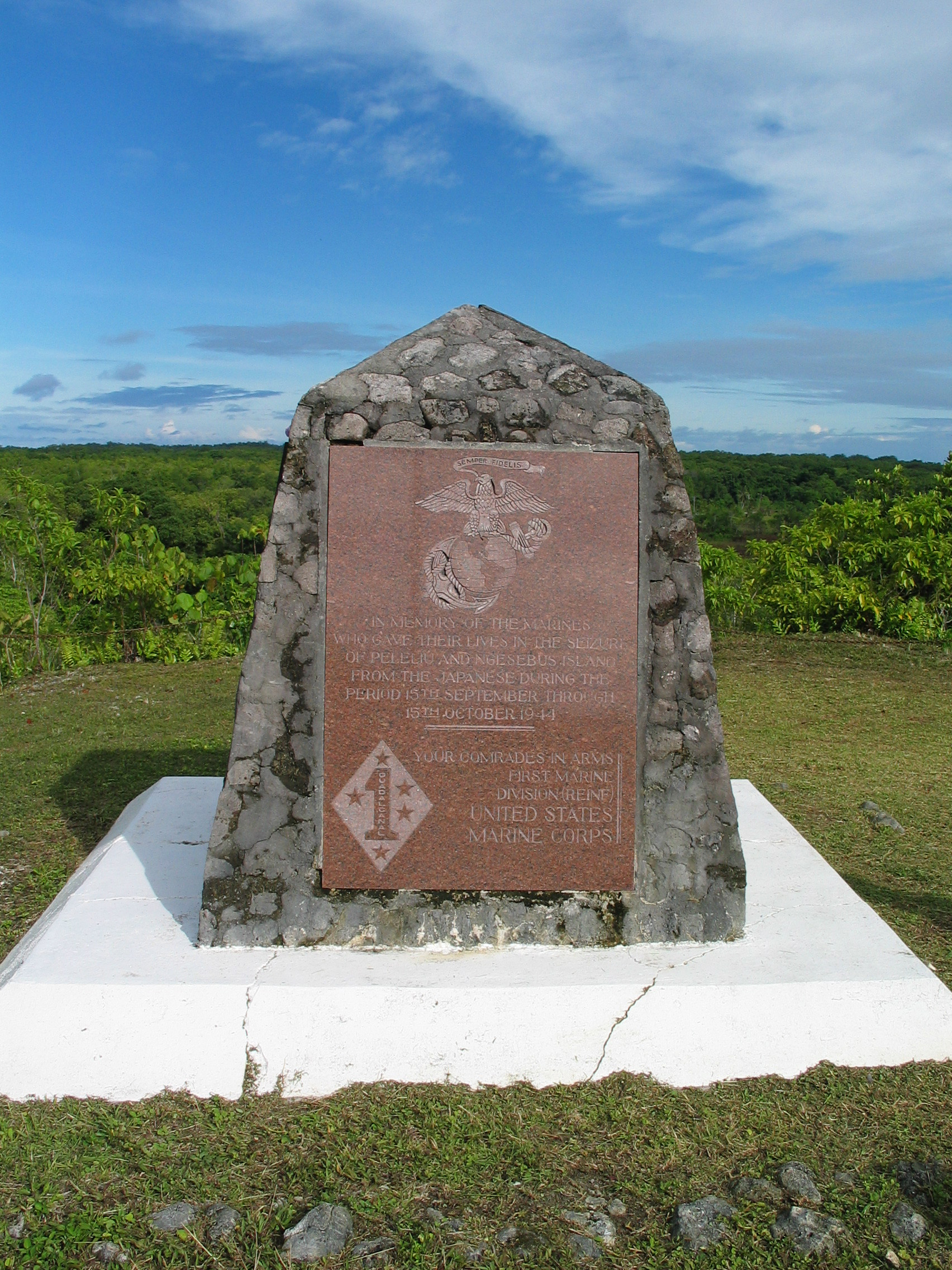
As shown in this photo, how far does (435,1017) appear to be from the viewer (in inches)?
123

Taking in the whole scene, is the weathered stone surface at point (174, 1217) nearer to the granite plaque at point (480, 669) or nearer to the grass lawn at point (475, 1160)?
the grass lawn at point (475, 1160)

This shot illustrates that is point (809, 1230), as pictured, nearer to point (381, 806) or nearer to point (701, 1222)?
point (701, 1222)

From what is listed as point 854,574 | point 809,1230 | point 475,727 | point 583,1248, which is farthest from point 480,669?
point 854,574

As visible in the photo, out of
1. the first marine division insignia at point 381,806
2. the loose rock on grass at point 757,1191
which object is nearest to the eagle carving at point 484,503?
the first marine division insignia at point 381,806

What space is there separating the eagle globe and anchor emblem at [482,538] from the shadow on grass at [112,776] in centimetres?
296

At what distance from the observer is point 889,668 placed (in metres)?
9.85

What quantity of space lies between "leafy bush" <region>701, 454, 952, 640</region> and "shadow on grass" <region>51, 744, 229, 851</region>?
6.36 meters

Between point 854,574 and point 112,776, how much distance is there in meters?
8.30

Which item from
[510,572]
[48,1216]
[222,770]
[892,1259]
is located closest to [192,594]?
[222,770]

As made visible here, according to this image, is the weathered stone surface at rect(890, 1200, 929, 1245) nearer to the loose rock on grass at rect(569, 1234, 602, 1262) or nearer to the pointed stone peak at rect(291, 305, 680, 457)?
the loose rock on grass at rect(569, 1234, 602, 1262)

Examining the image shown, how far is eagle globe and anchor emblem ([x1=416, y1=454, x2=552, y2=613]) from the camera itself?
11.2 feet

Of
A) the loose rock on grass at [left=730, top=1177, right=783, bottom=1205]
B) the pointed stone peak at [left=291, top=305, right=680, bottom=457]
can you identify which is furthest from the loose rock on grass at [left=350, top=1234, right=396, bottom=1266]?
the pointed stone peak at [left=291, top=305, right=680, bottom=457]

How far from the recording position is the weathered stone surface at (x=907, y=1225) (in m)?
2.48

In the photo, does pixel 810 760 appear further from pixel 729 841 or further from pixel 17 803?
pixel 17 803
